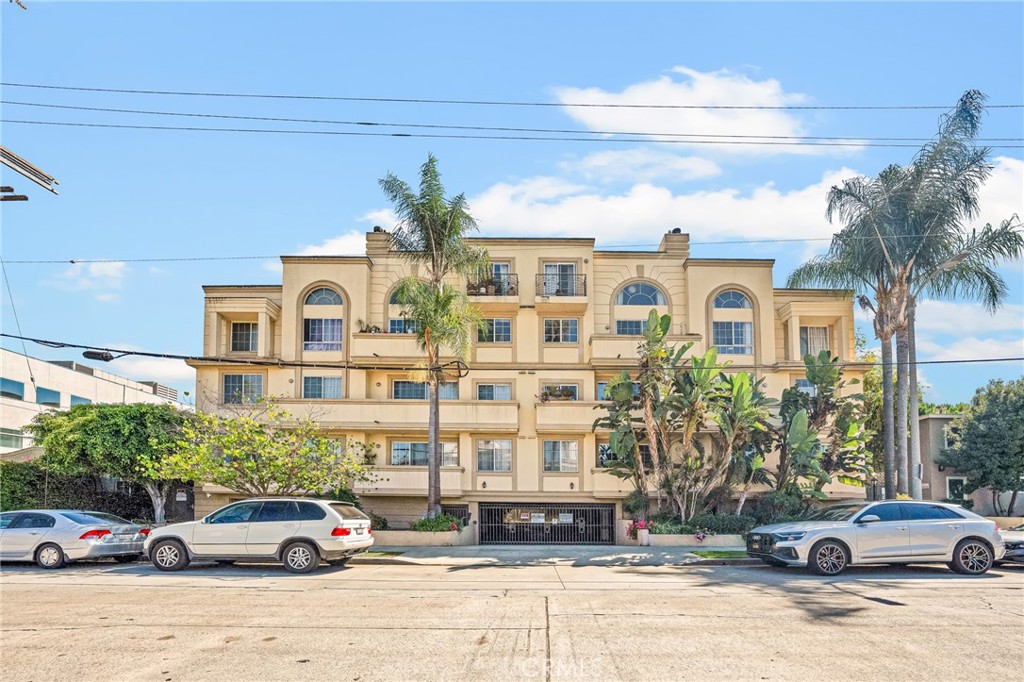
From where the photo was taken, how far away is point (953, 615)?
12398 millimetres

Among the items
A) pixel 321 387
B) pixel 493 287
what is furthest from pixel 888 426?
pixel 321 387

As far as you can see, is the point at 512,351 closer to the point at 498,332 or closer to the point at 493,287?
the point at 498,332

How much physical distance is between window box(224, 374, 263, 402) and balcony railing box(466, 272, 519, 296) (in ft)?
28.3

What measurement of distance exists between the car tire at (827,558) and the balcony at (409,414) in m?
15.3

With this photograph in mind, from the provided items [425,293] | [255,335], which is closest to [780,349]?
[425,293]

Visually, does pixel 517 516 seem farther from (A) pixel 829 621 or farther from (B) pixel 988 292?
(A) pixel 829 621

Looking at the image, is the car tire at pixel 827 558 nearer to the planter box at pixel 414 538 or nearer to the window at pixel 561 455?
the planter box at pixel 414 538

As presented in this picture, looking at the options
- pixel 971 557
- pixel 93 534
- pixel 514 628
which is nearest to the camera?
pixel 514 628

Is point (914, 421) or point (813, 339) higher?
point (813, 339)

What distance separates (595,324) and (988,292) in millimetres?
13261

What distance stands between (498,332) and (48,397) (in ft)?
102

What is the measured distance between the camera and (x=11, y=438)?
151ft

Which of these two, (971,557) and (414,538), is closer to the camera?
(971,557)

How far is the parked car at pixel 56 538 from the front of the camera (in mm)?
19469
